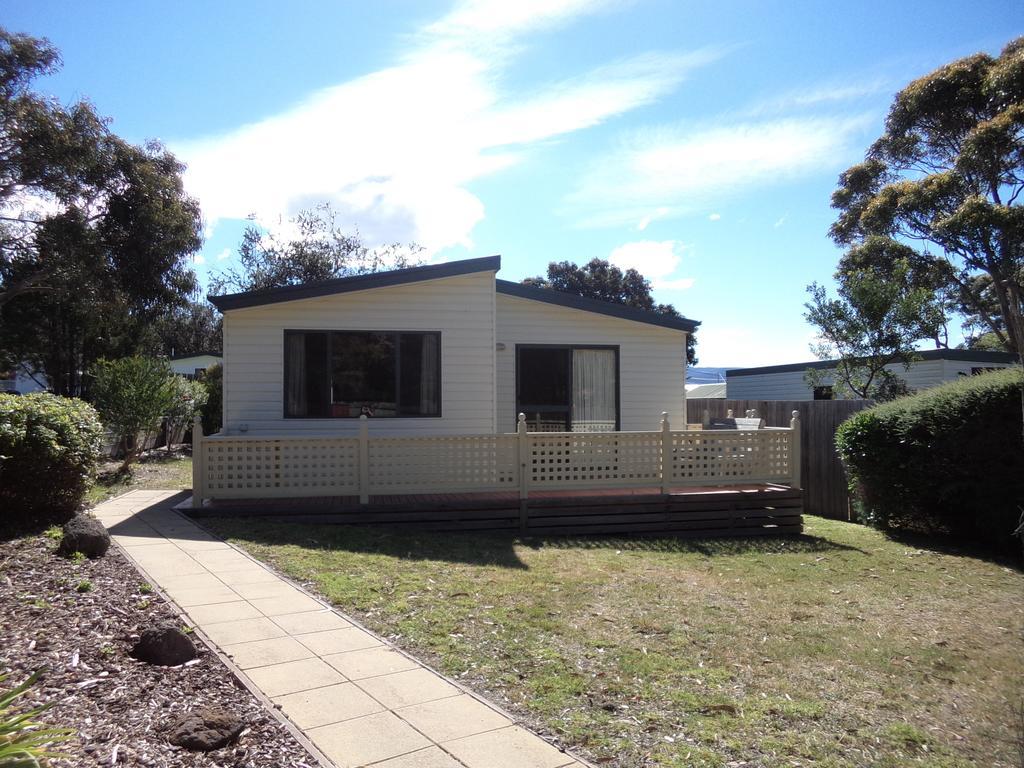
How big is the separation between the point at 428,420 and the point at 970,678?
295 inches

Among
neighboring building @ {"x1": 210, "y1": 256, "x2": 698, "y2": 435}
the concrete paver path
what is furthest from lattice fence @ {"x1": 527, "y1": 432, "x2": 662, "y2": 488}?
the concrete paver path

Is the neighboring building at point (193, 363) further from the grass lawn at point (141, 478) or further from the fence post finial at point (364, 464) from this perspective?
the fence post finial at point (364, 464)

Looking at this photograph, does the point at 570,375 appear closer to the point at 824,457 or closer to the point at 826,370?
the point at 824,457

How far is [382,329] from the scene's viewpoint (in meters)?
10.4

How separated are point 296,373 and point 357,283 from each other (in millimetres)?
1568

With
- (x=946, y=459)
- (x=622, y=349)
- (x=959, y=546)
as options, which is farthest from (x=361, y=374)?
(x=959, y=546)

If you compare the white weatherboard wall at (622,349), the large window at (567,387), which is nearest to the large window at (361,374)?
the white weatherboard wall at (622,349)

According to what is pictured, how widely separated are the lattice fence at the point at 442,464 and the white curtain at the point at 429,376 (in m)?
1.72

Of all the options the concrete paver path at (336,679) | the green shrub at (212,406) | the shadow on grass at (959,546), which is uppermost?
the green shrub at (212,406)

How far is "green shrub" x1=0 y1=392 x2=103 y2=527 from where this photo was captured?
6.92 m

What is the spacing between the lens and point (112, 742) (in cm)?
307

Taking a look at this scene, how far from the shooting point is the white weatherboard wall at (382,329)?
33.0ft

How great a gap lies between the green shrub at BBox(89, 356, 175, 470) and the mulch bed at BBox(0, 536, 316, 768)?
337 inches

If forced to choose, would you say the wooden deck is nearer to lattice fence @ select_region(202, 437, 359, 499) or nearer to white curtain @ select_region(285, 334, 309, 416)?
lattice fence @ select_region(202, 437, 359, 499)
